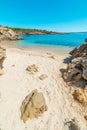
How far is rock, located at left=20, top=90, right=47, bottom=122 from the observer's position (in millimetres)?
Result: 7281

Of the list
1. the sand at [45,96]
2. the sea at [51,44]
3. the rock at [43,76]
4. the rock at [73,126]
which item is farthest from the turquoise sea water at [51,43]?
the rock at [73,126]

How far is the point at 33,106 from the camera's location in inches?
299

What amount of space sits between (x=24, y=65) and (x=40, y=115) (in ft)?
22.6

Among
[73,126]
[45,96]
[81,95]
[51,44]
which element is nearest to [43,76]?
[45,96]

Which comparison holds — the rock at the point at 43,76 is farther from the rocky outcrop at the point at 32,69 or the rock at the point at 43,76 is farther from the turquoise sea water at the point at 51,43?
the turquoise sea water at the point at 51,43

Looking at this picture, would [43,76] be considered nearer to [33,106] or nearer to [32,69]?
[32,69]

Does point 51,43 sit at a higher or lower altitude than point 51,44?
lower

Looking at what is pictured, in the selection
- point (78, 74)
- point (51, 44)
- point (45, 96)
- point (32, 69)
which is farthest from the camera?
point (51, 44)

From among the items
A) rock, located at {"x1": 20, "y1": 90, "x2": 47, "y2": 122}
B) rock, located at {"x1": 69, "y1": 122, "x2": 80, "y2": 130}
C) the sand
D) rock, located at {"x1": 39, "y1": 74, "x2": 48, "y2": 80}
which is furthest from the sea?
rock, located at {"x1": 69, "y1": 122, "x2": 80, "y2": 130}

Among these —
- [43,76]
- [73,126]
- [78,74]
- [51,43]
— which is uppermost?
[78,74]

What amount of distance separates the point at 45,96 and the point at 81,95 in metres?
2.11

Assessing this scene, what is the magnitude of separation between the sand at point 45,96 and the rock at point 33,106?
217 mm

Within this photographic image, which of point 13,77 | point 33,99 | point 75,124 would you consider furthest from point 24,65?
point 75,124

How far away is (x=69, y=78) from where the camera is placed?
10383 millimetres
